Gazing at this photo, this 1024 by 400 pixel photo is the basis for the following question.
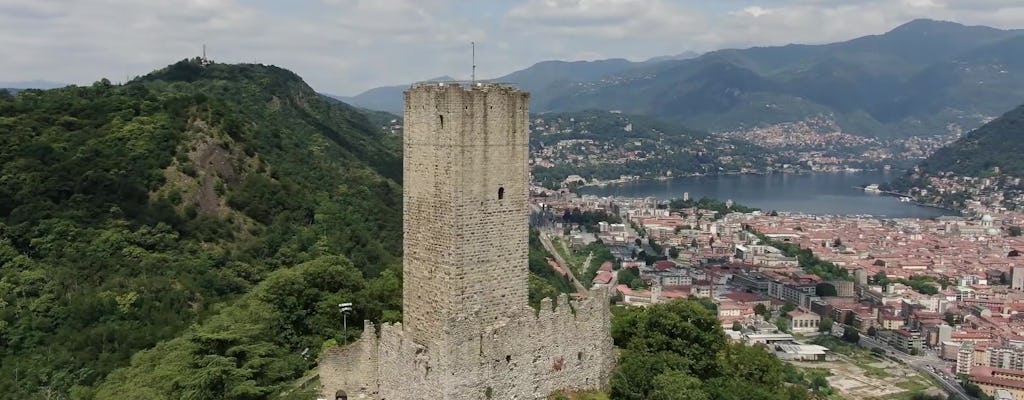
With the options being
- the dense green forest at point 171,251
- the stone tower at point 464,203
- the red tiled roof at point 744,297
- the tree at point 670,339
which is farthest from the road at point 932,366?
the stone tower at point 464,203

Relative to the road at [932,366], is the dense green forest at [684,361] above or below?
above

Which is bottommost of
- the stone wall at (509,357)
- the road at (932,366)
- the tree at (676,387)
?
the road at (932,366)

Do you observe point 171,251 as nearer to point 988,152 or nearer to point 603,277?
point 603,277

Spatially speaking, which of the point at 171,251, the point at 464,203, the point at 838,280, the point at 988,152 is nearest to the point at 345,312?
the point at 464,203

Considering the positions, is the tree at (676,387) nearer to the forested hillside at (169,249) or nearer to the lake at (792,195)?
the forested hillside at (169,249)

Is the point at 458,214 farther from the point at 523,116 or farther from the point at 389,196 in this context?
the point at 389,196

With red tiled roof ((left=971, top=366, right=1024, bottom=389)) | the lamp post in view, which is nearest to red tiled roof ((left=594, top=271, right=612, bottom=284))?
red tiled roof ((left=971, top=366, right=1024, bottom=389))

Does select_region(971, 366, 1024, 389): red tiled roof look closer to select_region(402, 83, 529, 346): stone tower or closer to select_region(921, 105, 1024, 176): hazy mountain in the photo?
select_region(402, 83, 529, 346): stone tower
